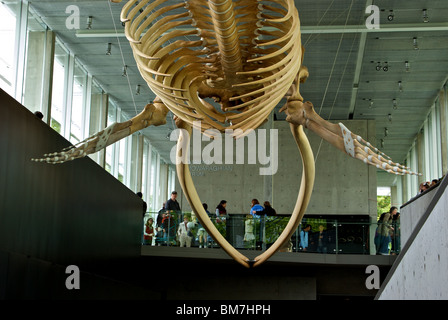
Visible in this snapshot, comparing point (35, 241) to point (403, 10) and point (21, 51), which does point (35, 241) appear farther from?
point (403, 10)

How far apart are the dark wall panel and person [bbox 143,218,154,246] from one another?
6.99 ft

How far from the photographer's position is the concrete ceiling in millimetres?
14594

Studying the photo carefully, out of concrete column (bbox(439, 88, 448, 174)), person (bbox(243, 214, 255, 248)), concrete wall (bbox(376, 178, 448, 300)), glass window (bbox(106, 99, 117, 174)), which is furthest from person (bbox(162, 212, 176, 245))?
concrete column (bbox(439, 88, 448, 174))

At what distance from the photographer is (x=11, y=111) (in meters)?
7.41

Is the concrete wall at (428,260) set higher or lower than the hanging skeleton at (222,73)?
lower

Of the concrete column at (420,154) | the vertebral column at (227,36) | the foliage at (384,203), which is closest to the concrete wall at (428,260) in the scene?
the vertebral column at (227,36)

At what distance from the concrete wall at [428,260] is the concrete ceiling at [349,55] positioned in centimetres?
912

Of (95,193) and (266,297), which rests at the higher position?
(95,193)

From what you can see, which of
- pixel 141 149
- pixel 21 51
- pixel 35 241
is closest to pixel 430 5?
pixel 21 51

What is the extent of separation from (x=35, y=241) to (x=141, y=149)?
1701 cm

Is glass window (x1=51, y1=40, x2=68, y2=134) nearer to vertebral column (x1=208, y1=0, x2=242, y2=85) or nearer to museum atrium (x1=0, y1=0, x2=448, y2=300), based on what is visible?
museum atrium (x1=0, y1=0, x2=448, y2=300)

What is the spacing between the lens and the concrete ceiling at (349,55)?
575 inches

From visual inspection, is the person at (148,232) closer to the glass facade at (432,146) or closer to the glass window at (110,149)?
the glass window at (110,149)

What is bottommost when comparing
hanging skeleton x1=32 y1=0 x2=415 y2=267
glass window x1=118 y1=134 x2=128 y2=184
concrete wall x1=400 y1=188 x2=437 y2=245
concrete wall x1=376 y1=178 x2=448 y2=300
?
concrete wall x1=376 y1=178 x2=448 y2=300
